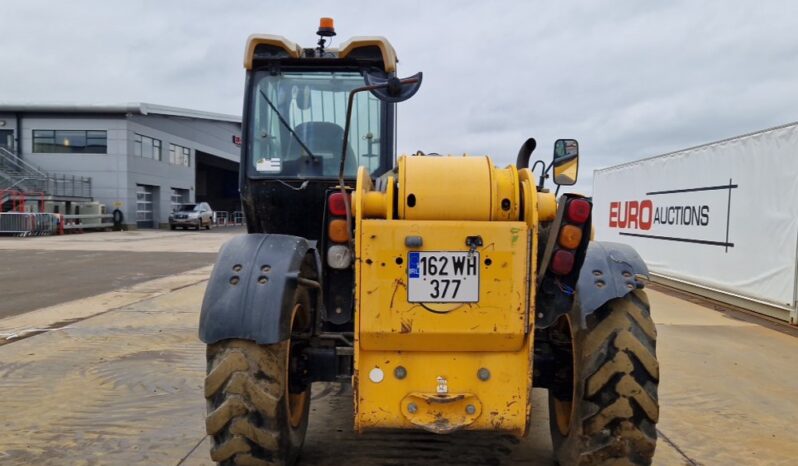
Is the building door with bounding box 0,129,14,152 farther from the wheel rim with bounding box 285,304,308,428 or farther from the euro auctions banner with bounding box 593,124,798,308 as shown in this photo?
the wheel rim with bounding box 285,304,308,428

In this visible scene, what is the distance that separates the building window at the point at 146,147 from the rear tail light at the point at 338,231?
117ft

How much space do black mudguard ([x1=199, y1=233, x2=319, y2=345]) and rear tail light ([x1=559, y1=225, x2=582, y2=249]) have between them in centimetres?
134

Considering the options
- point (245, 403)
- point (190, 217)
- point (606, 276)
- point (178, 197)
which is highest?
point (178, 197)

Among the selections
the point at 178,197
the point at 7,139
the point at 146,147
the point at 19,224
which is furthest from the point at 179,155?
the point at 19,224

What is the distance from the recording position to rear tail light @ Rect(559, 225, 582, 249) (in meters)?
2.78

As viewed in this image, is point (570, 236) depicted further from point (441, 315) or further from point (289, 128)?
point (289, 128)

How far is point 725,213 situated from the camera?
10.3 m

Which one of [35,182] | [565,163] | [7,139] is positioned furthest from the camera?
[7,139]

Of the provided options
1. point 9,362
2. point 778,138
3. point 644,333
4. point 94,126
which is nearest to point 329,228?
point 644,333

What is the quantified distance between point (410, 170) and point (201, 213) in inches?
1472

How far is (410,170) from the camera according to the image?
2.76 m

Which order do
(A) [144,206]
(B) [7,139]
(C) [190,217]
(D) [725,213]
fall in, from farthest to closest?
(A) [144,206], (C) [190,217], (B) [7,139], (D) [725,213]

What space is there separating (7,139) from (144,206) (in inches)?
321

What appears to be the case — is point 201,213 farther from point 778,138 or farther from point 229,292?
point 229,292
